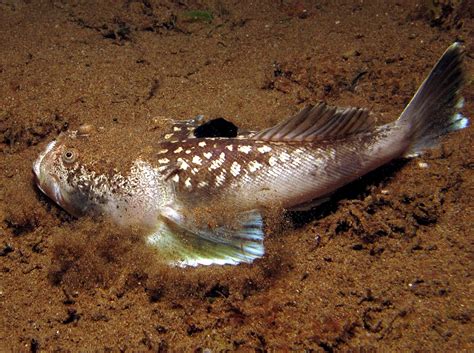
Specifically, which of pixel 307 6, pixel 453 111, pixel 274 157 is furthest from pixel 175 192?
pixel 307 6

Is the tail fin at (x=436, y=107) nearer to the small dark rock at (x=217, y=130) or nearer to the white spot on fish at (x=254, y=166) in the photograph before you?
the white spot on fish at (x=254, y=166)

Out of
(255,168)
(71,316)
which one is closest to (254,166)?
(255,168)

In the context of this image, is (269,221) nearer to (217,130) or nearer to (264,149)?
(264,149)

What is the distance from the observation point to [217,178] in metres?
3.98

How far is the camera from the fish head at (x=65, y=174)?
4082 millimetres

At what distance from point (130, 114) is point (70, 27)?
3350 millimetres

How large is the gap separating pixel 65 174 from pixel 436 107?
14.6ft

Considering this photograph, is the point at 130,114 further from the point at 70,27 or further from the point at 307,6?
the point at 307,6

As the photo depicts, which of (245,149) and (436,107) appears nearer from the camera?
(245,149)

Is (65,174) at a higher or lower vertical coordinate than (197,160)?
lower

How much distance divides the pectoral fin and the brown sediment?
114mm

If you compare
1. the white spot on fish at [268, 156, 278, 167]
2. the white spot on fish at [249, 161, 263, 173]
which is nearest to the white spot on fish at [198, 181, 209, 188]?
the white spot on fish at [249, 161, 263, 173]

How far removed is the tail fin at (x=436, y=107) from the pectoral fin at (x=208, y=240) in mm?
2207

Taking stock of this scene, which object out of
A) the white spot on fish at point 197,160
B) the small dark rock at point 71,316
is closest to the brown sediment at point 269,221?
the small dark rock at point 71,316
